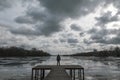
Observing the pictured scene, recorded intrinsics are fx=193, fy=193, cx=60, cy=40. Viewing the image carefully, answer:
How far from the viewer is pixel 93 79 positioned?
30625 mm

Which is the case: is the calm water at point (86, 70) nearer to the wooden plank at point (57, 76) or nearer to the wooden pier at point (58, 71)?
the wooden pier at point (58, 71)

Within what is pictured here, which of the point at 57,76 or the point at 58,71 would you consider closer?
the point at 57,76

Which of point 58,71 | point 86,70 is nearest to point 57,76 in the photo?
point 58,71

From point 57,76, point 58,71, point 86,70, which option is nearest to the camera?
point 57,76

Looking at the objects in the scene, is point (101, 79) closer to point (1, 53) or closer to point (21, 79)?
point (21, 79)

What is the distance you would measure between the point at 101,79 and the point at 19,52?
574 feet

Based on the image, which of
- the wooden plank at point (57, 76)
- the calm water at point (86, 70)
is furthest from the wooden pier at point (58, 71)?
the calm water at point (86, 70)

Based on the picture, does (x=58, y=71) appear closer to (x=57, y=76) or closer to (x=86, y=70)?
(x=57, y=76)

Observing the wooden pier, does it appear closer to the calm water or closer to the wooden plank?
the wooden plank

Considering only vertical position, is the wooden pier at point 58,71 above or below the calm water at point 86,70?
above

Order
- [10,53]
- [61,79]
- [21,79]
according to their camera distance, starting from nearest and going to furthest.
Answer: [61,79] → [21,79] → [10,53]

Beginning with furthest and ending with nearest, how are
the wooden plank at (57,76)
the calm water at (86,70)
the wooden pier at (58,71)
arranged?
1. the calm water at (86,70)
2. the wooden pier at (58,71)
3. the wooden plank at (57,76)

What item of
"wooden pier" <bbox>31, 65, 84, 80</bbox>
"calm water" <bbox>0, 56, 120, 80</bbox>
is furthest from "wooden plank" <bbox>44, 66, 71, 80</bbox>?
"calm water" <bbox>0, 56, 120, 80</bbox>

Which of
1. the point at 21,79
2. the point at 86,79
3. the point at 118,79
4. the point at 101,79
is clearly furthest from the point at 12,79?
the point at 118,79
